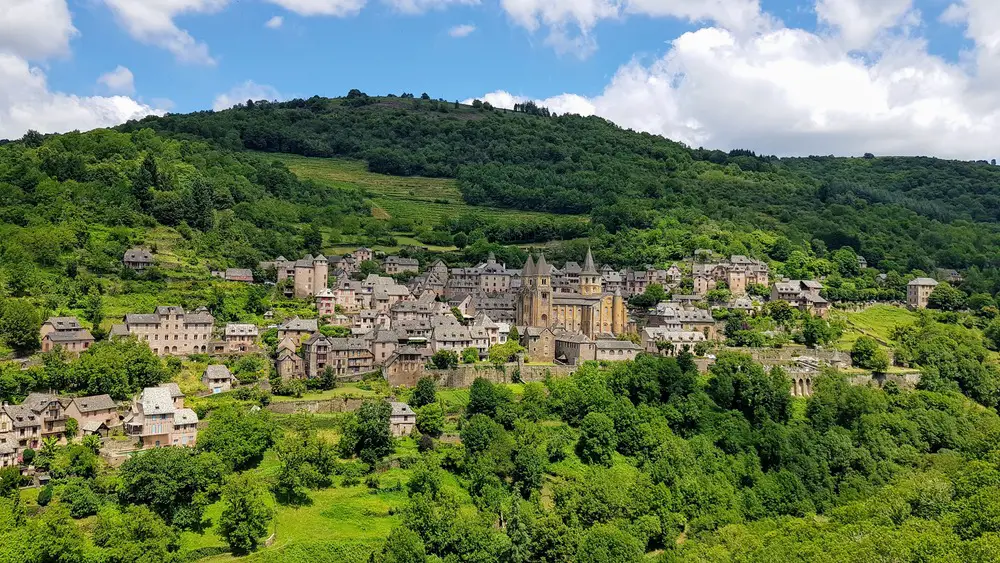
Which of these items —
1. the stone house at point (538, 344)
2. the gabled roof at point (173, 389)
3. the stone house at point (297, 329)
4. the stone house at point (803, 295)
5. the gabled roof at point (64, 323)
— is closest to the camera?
the gabled roof at point (173, 389)

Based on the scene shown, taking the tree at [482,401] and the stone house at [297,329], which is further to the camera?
the stone house at [297,329]

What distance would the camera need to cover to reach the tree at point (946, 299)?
337ft

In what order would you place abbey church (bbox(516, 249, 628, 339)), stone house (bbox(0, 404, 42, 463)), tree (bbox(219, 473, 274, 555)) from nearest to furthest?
tree (bbox(219, 473, 274, 555)) < stone house (bbox(0, 404, 42, 463)) < abbey church (bbox(516, 249, 628, 339))

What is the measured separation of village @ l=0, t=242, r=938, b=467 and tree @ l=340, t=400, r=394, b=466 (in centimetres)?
337

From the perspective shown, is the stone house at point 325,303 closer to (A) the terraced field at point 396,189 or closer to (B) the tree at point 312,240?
(B) the tree at point 312,240

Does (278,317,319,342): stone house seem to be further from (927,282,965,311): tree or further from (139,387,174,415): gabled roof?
(927,282,965,311): tree

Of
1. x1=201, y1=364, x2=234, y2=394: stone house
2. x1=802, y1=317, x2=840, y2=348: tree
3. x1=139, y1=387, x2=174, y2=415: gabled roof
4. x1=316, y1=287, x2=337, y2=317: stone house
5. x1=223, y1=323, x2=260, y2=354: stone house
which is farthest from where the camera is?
x1=316, y1=287, x2=337, y2=317: stone house

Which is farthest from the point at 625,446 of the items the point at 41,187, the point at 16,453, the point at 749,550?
the point at 41,187

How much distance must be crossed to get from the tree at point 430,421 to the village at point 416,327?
90 cm

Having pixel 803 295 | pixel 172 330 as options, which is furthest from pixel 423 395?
pixel 803 295

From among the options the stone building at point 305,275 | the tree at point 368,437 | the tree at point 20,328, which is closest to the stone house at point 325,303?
the stone building at point 305,275

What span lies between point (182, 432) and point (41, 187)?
171 ft

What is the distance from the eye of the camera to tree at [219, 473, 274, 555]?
47.9 metres

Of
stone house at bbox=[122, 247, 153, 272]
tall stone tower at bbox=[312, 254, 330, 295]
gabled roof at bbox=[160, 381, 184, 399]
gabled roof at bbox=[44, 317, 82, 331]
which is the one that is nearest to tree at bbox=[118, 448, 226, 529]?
gabled roof at bbox=[160, 381, 184, 399]
